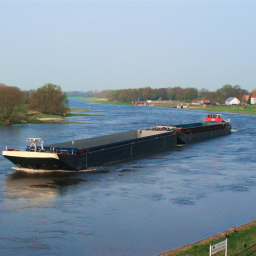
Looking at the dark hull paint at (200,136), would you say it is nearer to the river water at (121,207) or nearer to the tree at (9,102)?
the river water at (121,207)

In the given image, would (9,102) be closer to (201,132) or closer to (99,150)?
(201,132)

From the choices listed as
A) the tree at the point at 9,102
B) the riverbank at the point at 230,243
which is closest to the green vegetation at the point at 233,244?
the riverbank at the point at 230,243

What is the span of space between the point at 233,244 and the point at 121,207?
7180 mm

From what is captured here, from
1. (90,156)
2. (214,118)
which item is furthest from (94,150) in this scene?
(214,118)

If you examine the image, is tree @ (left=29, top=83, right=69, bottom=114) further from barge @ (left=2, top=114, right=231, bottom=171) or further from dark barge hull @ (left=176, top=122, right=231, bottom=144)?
barge @ (left=2, top=114, right=231, bottom=171)

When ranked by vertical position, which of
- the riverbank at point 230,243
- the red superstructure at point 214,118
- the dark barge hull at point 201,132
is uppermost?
the red superstructure at point 214,118

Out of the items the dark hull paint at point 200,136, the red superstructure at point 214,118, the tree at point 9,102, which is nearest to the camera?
the dark hull paint at point 200,136

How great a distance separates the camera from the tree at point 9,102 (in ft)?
240

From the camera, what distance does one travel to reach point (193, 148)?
42.9m

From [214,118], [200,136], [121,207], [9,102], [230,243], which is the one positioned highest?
[9,102]

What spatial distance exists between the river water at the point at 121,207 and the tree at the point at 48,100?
214 feet

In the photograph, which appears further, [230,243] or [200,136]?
[200,136]

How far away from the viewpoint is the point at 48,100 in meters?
95.8

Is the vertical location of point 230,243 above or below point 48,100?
below
